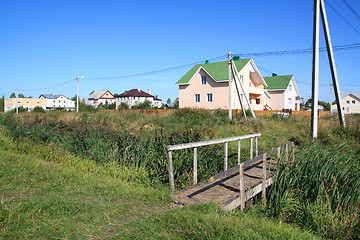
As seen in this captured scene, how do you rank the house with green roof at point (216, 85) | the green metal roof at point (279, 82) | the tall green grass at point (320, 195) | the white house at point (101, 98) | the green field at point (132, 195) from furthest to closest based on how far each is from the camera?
the white house at point (101, 98) → the green metal roof at point (279, 82) → the house with green roof at point (216, 85) → the tall green grass at point (320, 195) → the green field at point (132, 195)

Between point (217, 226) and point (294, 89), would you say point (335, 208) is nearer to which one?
point (217, 226)

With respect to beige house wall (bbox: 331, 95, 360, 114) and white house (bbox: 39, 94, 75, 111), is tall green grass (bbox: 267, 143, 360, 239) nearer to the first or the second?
beige house wall (bbox: 331, 95, 360, 114)

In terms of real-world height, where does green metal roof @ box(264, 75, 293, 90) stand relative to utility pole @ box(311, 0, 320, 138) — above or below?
above

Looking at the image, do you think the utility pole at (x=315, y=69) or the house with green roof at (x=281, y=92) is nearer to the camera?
the utility pole at (x=315, y=69)

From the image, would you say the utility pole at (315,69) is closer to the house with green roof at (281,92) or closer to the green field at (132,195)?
the green field at (132,195)

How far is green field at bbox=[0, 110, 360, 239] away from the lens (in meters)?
4.10

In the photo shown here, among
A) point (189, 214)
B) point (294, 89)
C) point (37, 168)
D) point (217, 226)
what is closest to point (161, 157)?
point (37, 168)

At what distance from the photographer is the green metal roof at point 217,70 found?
36.2 metres

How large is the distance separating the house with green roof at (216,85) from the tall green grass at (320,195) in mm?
27910

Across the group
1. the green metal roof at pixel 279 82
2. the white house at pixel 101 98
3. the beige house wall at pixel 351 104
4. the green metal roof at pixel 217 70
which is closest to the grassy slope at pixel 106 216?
the green metal roof at pixel 217 70

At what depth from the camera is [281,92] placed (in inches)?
1802

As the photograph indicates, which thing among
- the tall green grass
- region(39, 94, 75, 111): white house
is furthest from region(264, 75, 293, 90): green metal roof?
region(39, 94, 75, 111): white house

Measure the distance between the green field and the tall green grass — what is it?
22 mm

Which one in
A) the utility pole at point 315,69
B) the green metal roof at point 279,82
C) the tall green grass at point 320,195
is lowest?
the tall green grass at point 320,195
